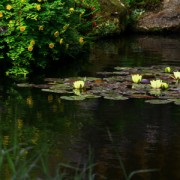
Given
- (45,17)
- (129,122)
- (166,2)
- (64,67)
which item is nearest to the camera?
(129,122)

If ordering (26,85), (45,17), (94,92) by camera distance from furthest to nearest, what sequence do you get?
(45,17), (26,85), (94,92)

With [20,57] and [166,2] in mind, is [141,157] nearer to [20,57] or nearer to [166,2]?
[20,57]

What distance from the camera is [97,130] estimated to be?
7.02 meters

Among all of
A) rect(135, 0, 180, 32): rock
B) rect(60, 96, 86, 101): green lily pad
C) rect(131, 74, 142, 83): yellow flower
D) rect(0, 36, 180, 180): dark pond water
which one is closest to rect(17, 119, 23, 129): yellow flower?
rect(0, 36, 180, 180): dark pond water

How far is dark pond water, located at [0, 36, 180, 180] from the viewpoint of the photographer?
585cm

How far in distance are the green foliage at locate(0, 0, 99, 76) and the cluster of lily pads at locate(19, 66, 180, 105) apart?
888 millimetres

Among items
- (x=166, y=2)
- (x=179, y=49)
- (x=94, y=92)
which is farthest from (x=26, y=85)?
(x=166, y=2)

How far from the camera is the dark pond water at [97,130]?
5852 mm

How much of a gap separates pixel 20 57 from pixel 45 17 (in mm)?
791

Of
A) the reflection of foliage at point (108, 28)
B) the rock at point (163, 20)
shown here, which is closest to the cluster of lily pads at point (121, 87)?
the reflection of foliage at point (108, 28)

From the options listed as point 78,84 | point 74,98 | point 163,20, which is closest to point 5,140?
point 74,98

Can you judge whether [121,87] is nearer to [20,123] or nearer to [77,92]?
[77,92]

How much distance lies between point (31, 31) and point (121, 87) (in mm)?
2346

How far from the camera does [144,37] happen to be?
1892 cm
